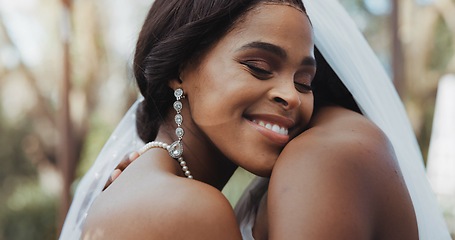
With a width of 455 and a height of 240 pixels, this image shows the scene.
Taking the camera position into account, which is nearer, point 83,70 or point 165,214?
point 165,214

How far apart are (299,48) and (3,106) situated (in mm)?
16232

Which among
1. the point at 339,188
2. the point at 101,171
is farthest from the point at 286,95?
the point at 101,171

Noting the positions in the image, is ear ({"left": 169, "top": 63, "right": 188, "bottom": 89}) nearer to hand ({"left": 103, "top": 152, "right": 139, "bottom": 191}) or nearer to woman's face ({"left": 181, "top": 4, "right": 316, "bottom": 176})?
woman's face ({"left": 181, "top": 4, "right": 316, "bottom": 176})

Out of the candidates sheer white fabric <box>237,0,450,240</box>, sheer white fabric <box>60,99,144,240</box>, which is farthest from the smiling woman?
sheer white fabric <box>60,99,144,240</box>

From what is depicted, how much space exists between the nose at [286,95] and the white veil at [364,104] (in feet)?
1.31

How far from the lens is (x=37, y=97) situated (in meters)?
14.7

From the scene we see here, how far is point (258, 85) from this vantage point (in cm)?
204

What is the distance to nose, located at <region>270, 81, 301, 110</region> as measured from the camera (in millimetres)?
2025

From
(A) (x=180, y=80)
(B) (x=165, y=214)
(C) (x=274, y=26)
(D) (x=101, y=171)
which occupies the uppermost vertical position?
(C) (x=274, y=26)

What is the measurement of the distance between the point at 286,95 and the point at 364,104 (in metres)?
0.45

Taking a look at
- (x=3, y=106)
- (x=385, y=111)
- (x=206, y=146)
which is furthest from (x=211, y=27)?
(x=3, y=106)

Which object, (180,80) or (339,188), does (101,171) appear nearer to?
(180,80)

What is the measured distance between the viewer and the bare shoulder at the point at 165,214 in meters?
1.70

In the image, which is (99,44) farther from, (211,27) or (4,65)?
(211,27)
